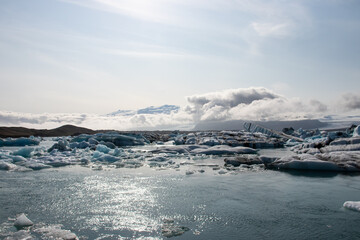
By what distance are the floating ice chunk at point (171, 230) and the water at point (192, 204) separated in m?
0.12

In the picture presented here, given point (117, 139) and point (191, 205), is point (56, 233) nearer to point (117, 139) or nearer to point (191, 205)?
point (191, 205)

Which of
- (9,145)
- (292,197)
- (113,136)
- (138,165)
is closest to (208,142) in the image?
(113,136)

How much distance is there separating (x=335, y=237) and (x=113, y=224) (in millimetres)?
4846

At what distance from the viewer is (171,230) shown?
5758 mm

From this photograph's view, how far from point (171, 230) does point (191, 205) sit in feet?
6.44

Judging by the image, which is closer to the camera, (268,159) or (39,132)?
(268,159)

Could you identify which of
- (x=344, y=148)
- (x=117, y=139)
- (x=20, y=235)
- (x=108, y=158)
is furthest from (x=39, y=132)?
(x=20, y=235)

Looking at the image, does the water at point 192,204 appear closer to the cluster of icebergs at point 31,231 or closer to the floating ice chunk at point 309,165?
the cluster of icebergs at point 31,231

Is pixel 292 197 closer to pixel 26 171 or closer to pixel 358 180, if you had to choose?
pixel 358 180

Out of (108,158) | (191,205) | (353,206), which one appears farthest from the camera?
(108,158)

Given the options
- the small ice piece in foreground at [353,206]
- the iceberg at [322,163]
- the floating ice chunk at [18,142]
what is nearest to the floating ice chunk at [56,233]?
the small ice piece in foreground at [353,206]

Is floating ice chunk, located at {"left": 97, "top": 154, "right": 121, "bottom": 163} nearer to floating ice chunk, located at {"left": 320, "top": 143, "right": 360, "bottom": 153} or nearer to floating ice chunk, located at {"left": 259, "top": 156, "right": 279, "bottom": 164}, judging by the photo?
floating ice chunk, located at {"left": 259, "top": 156, "right": 279, "bottom": 164}

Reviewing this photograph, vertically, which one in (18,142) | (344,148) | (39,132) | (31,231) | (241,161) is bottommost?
(241,161)

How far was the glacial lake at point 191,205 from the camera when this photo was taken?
581 centimetres
